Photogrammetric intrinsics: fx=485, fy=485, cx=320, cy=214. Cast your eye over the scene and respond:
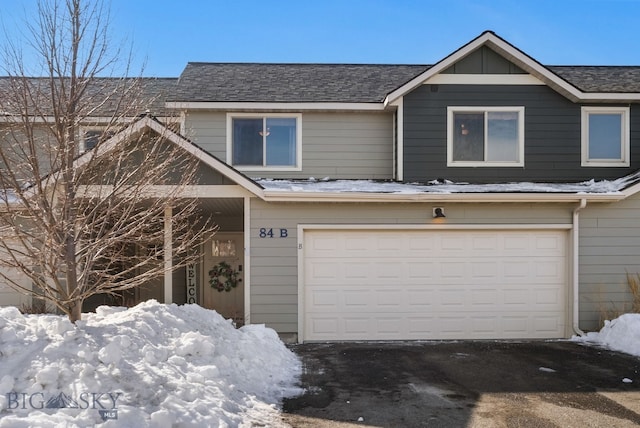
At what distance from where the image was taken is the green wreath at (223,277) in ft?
41.8

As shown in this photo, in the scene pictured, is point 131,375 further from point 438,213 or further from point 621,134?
point 621,134

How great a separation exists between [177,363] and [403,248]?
5364 millimetres

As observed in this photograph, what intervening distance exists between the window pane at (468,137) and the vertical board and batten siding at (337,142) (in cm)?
157

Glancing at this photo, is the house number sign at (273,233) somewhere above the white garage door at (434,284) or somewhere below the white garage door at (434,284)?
above

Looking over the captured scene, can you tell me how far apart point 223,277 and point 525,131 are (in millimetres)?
8199

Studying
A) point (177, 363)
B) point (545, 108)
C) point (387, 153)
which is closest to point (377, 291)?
point (387, 153)

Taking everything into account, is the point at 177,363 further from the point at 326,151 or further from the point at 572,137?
the point at 572,137

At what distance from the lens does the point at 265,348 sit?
24.7 ft

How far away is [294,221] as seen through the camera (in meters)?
9.55

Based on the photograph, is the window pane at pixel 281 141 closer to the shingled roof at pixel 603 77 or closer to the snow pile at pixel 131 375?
the snow pile at pixel 131 375
